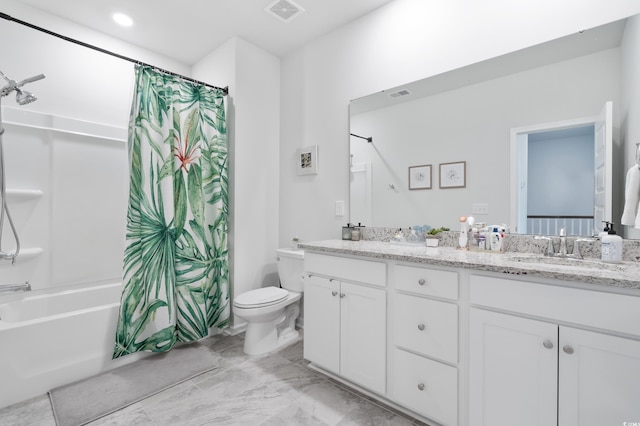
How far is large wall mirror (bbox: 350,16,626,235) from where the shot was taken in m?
1.45

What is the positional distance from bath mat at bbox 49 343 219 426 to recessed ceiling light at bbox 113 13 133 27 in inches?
108

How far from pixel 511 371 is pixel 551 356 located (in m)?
0.17

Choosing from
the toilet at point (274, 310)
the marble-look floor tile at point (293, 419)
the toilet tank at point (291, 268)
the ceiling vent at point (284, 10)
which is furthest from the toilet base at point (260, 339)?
the ceiling vent at point (284, 10)

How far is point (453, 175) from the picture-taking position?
1.88 meters

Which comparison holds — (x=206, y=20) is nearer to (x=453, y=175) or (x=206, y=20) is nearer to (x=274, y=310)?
(x=453, y=175)

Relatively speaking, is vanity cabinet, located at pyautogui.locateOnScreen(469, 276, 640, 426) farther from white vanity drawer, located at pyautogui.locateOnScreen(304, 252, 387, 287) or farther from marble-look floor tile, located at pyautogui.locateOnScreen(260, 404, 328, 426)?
marble-look floor tile, located at pyautogui.locateOnScreen(260, 404, 328, 426)

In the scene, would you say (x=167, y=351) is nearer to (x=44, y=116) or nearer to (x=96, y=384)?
(x=96, y=384)

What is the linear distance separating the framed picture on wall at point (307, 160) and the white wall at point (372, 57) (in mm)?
59

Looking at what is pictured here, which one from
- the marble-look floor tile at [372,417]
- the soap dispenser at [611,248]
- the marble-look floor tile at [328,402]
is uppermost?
the soap dispenser at [611,248]

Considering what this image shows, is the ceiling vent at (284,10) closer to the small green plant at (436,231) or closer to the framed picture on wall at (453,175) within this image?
the framed picture on wall at (453,175)

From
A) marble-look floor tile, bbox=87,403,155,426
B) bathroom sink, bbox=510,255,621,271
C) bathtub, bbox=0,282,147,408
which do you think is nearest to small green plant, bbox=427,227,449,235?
bathroom sink, bbox=510,255,621,271

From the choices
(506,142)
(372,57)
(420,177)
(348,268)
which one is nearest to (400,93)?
(372,57)

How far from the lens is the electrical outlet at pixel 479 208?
175 centimetres

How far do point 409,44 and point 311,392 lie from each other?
2.44m
